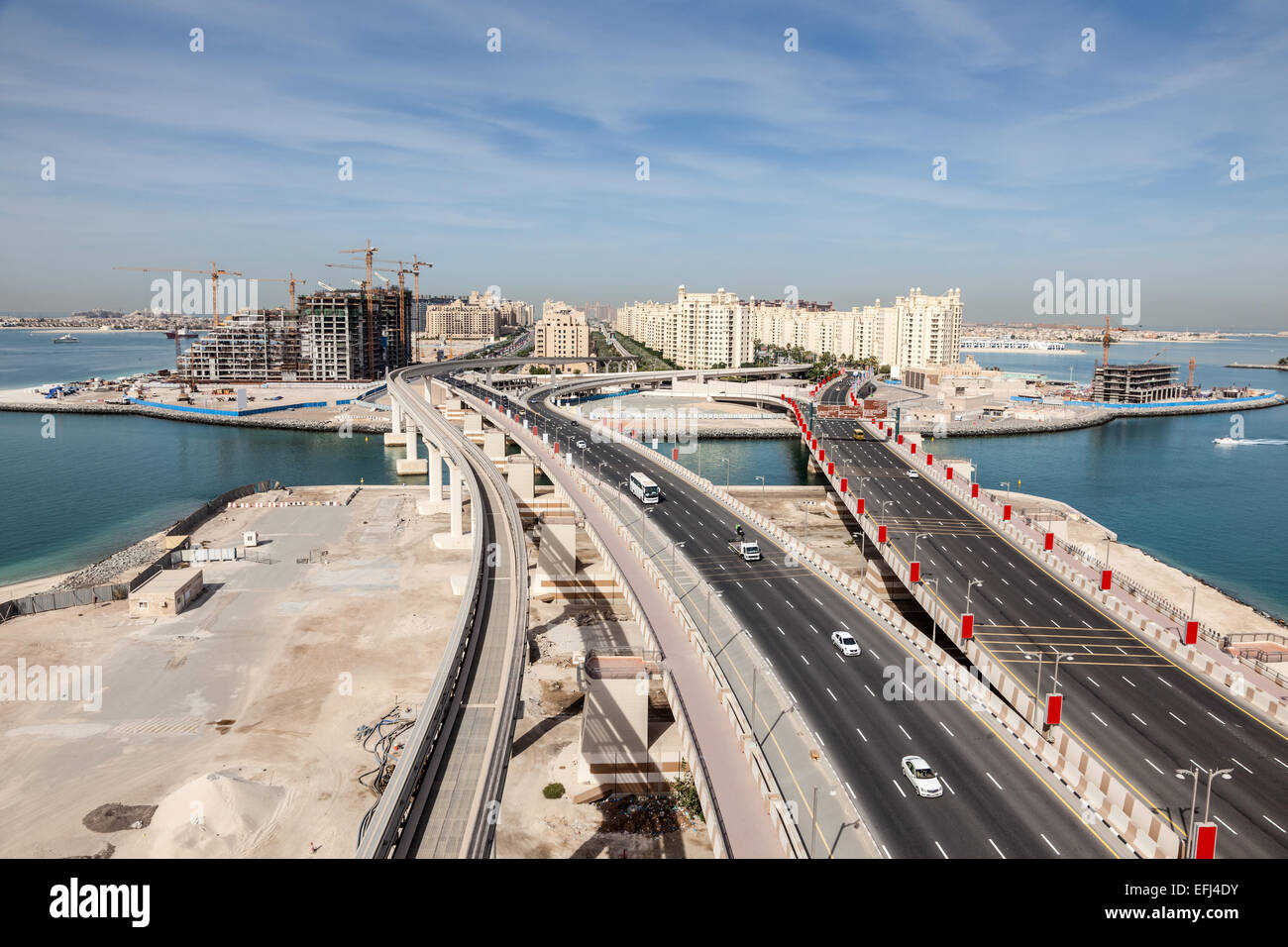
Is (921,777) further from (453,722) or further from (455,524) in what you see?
(455,524)

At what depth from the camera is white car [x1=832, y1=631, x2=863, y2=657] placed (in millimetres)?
24898

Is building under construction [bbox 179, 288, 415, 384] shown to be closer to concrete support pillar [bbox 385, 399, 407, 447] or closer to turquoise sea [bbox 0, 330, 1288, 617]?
turquoise sea [bbox 0, 330, 1288, 617]

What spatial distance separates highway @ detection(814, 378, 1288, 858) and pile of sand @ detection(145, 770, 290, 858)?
21164mm

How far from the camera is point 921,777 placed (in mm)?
17750

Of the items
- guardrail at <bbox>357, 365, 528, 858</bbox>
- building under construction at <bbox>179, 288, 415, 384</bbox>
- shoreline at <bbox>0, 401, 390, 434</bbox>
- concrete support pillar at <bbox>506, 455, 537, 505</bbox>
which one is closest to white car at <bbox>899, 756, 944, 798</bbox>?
guardrail at <bbox>357, 365, 528, 858</bbox>

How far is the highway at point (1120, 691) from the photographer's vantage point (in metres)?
17.8

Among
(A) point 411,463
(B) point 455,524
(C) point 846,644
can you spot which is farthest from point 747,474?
(C) point 846,644

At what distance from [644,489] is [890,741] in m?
26.0

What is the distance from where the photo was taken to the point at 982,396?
11619 centimetres

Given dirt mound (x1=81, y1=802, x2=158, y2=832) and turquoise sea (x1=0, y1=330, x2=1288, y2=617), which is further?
turquoise sea (x1=0, y1=330, x2=1288, y2=617)

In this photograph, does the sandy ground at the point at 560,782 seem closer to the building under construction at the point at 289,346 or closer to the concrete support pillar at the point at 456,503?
the concrete support pillar at the point at 456,503

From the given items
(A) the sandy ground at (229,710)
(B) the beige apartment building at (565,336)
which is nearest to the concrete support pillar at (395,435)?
(A) the sandy ground at (229,710)
